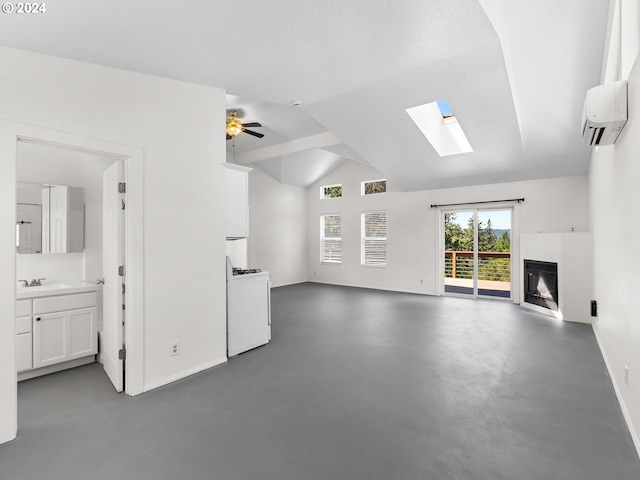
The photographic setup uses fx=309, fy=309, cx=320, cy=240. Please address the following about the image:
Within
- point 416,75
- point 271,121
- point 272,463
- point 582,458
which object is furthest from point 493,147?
point 272,463

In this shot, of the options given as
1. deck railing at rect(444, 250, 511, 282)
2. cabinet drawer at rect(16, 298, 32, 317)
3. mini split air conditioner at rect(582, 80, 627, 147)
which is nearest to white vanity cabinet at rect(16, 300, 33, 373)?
cabinet drawer at rect(16, 298, 32, 317)

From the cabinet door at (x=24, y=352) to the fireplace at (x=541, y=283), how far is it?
6.82 meters

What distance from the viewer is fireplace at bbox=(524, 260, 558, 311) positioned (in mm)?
5090

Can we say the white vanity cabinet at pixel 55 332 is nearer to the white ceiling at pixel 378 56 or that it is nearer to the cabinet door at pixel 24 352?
the cabinet door at pixel 24 352

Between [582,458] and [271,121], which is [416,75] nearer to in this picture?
[271,121]

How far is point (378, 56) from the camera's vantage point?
2803 millimetres

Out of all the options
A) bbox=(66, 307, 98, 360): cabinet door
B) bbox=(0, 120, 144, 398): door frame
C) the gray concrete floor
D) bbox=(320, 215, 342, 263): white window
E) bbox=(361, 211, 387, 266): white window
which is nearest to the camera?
the gray concrete floor

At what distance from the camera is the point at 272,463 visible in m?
1.75

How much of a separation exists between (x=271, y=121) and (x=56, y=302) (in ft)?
13.3

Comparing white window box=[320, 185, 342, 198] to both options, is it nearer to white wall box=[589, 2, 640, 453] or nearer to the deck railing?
the deck railing

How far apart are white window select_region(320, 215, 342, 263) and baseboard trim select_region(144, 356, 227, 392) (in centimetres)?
571

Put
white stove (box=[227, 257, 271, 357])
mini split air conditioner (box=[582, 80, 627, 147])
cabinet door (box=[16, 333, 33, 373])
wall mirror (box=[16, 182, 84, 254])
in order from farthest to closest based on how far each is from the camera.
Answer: white stove (box=[227, 257, 271, 357]) < wall mirror (box=[16, 182, 84, 254]) < cabinet door (box=[16, 333, 33, 373]) < mini split air conditioner (box=[582, 80, 627, 147])

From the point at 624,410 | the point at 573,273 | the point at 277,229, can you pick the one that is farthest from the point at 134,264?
the point at 573,273

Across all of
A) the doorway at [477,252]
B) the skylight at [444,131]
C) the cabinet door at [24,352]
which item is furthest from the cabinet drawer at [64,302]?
the doorway at [477,252]
